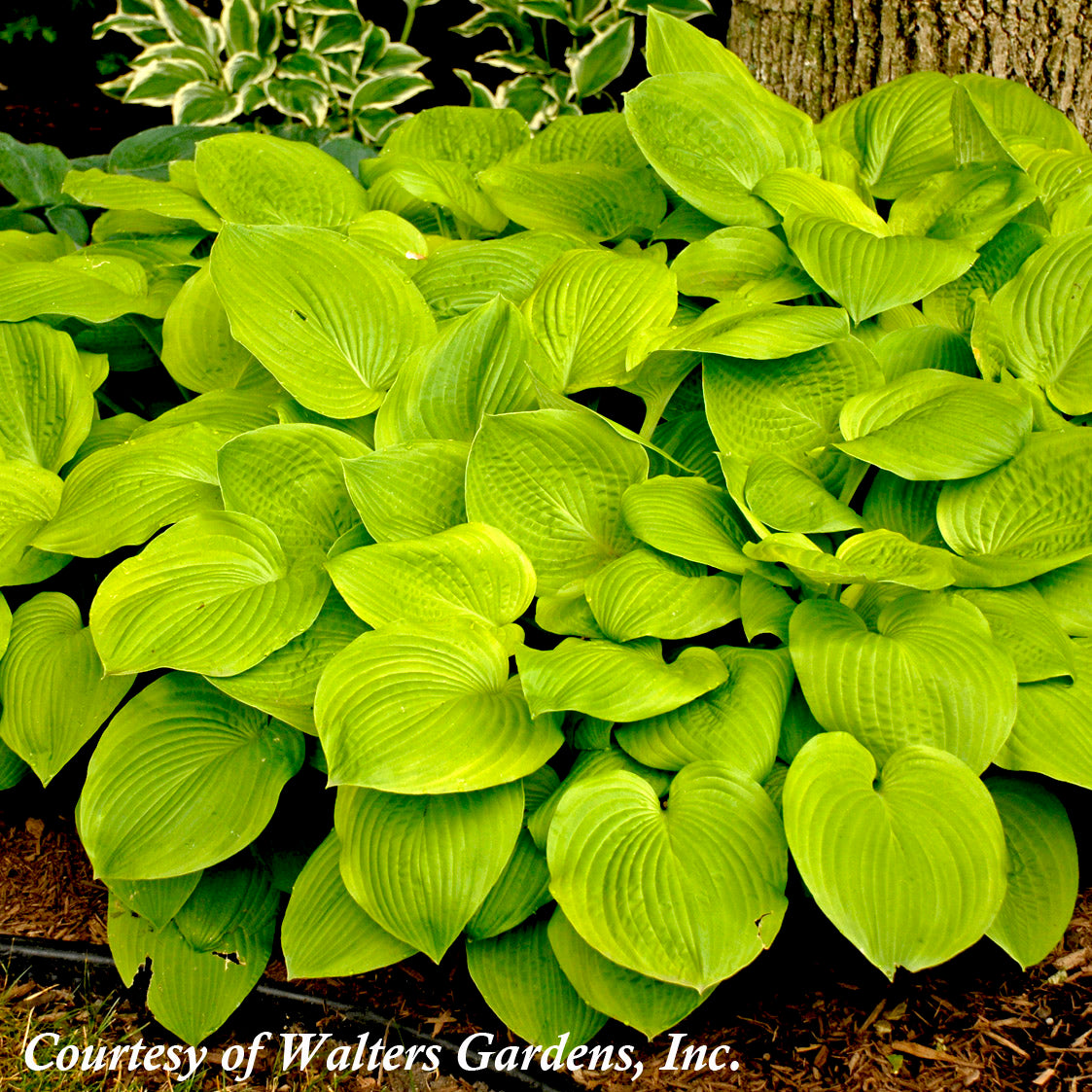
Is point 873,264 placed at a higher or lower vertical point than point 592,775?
higher

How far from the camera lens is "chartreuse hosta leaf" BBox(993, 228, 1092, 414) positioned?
1766 millimetres

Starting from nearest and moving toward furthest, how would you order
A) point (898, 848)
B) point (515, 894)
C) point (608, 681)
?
1. point (898, 848)
2. point (608, 681)
3. point (515, 894)

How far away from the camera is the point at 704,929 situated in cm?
129

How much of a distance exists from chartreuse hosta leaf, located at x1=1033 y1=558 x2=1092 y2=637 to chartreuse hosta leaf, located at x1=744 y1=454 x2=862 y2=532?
307 millimetres

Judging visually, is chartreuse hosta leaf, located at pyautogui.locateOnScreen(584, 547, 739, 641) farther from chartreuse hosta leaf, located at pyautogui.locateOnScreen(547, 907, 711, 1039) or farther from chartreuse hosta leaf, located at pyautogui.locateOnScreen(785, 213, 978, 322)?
chartreuse hosta leaf, located at pyautogui.locateOnScreen(785, 213, 978, 322)

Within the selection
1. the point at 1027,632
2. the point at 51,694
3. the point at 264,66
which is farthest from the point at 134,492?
the point at 264,66

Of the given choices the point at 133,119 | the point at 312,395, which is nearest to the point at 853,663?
the point at 312,395

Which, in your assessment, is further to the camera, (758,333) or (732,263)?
(732,263)

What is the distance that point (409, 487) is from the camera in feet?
5.43

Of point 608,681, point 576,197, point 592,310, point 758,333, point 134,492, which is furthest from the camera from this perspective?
point 576,197

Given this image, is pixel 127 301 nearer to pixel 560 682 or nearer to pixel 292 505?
pixel 292 505

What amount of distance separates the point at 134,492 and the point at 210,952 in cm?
80

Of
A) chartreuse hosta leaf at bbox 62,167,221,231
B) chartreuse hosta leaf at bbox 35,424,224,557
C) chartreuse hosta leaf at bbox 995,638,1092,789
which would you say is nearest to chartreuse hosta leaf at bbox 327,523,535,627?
chartreuse hosta leaf at bbox 35,424,224,557

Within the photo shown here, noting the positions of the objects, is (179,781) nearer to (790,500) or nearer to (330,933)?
(330,933)
